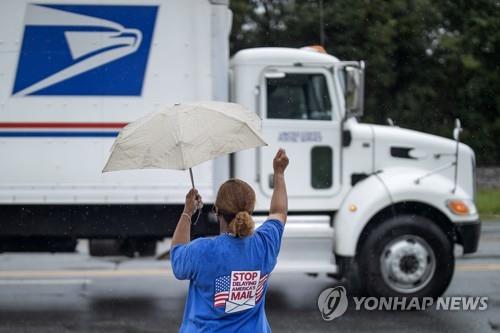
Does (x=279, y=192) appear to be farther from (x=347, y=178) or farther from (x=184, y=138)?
(x=347, y=178)

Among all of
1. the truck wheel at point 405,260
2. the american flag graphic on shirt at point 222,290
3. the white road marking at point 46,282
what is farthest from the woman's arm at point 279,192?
the white road marking at point 46,282

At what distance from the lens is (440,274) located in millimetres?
9297

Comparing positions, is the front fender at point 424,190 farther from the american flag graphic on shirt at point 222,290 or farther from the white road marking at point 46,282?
the american flag graphic on shirt at point 222,290

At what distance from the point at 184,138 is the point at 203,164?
4.97 metres

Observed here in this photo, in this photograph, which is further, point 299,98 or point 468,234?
point 299,98

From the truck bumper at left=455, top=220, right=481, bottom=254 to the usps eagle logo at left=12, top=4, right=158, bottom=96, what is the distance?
3.41 m

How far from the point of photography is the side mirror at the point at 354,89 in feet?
31.0

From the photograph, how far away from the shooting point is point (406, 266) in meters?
9.30

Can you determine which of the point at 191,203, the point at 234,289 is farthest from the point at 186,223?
the point at 234,289

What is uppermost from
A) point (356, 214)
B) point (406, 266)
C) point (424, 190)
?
point (424, 190)

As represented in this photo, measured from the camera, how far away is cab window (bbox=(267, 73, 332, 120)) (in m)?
9.60

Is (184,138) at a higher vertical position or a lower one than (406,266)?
higher

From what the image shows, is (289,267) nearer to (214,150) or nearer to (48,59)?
(48,59)

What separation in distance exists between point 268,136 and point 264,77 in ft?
1.95
